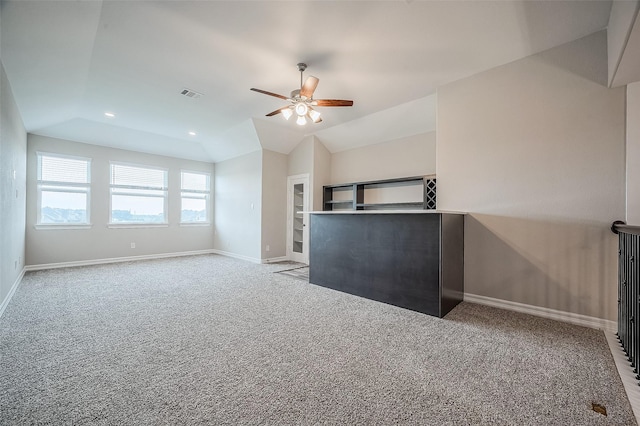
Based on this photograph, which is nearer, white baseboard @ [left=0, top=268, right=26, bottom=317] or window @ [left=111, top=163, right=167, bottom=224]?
white baseboard @ [left=0, top=268, right=26, bottom=317]

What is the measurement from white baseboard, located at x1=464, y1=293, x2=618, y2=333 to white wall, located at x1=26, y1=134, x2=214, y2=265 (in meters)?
6.59

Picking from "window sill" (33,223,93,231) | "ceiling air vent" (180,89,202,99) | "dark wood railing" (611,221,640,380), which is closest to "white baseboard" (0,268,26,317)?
"window sill" (33,223,93,231)

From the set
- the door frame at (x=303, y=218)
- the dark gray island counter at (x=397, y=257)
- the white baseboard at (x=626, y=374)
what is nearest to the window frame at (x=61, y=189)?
the door frame at (x=303, y=218)

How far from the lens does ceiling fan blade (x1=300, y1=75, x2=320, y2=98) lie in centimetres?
302

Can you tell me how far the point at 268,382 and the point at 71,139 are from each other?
654 cm

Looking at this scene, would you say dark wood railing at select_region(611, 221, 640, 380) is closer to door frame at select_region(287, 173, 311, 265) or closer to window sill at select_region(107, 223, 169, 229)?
door frame at select_region(287, 173, 311, 265)

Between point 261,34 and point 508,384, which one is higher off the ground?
point 261,34

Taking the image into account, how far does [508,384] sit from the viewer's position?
1.71m

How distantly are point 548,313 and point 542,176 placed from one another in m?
1.48

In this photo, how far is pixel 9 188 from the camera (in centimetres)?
328

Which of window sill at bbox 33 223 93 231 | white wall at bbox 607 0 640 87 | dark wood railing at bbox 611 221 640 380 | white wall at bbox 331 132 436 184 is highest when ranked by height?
white wall at bbox 607 0 640 87

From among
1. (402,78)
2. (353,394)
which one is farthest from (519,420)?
(402,78)

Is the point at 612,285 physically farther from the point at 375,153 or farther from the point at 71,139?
the point at 71,139

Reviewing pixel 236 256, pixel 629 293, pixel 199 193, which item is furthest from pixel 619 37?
pixel 199 193
